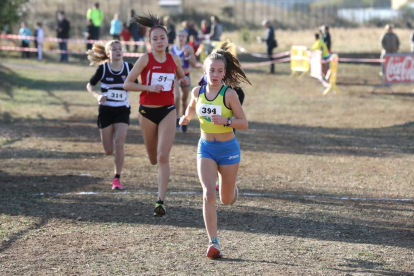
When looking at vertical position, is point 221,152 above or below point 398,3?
below

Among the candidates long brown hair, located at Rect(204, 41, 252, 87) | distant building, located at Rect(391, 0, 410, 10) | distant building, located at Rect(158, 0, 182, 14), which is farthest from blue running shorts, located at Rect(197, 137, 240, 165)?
distant building, located at Rect(391, 0, 410, 10)

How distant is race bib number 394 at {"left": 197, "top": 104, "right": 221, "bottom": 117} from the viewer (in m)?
6.37

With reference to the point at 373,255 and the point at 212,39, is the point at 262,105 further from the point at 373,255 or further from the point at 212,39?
the point at 373,255

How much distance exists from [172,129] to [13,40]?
1185 inches

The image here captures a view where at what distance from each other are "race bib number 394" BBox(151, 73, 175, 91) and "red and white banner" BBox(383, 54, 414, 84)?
14093 mm

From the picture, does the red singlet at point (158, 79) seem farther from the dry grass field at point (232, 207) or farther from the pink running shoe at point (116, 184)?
the pink running shoe at point (116, 184)

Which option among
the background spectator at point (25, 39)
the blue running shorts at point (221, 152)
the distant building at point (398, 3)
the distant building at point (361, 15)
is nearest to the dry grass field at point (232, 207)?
the blue running shorts at point (221, 152)

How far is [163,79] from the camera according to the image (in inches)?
317

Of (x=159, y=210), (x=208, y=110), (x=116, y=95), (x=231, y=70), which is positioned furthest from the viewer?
(x=116, y=95)

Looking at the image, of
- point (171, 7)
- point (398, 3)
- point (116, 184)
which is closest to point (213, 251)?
point (116, 184)

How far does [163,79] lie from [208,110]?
1.79 m

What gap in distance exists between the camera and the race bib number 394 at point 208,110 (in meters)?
6.37

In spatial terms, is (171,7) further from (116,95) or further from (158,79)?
(158,79)

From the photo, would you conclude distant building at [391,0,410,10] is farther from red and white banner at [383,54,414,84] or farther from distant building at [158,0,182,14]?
red and white banner at [383,54,414,84]
